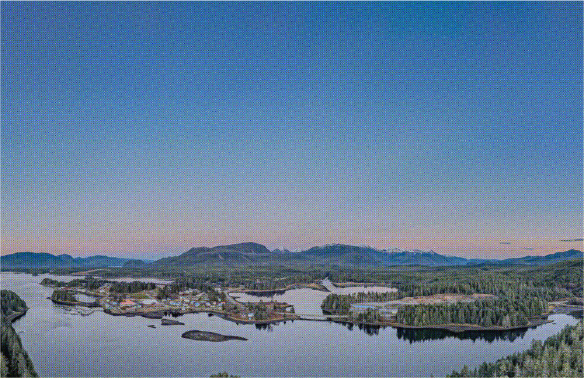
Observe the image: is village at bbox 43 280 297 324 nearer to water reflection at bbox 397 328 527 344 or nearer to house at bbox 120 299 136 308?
house at bbox 120 299 136 308

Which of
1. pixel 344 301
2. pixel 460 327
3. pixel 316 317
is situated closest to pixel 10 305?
pixel 316 317

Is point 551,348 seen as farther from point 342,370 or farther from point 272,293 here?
point 272,293

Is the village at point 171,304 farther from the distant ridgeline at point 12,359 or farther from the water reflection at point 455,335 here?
the distant ridgeline at point 12,359

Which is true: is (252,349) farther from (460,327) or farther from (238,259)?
(238,259)

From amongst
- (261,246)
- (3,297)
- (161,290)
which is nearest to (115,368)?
(3,297)

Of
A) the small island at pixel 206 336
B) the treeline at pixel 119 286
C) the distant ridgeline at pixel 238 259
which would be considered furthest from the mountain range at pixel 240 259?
the small island at pixel 206 336

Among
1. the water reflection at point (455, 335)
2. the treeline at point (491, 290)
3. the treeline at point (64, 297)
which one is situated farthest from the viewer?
the treeline at point (491, 290)

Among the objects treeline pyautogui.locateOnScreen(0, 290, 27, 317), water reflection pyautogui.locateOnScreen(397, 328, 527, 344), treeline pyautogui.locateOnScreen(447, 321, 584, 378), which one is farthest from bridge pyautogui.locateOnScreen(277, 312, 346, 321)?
treeline pyautogui.locateOnScreen(0, 290, 27, 317)
